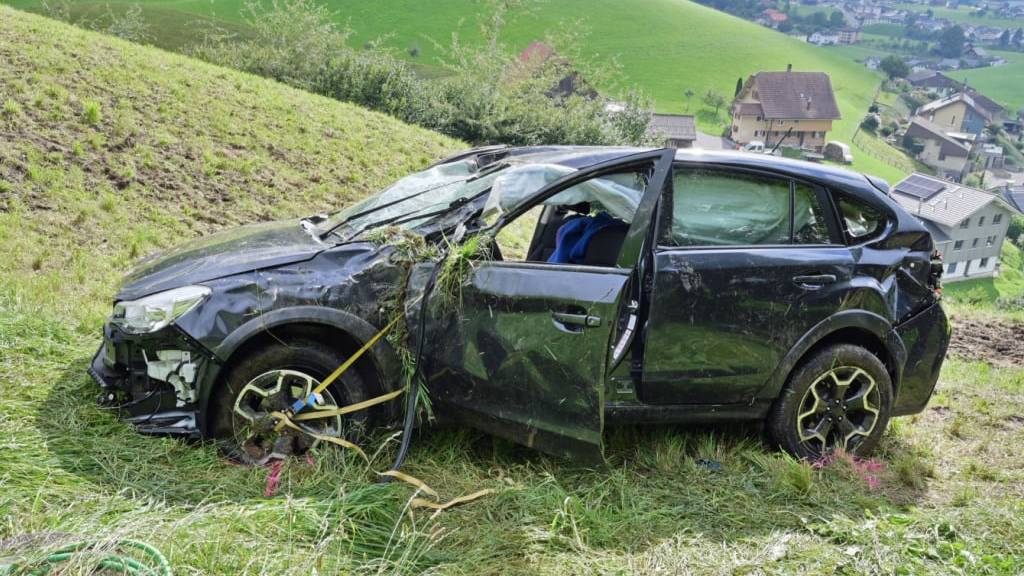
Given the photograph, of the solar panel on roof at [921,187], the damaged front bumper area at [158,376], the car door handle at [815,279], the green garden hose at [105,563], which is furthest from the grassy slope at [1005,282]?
the green garden hose at [105,563]

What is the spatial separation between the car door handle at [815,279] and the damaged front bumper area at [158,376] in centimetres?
314

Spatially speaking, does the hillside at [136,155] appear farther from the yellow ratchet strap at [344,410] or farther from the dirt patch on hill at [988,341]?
the dirt patch on hill at [988,341]

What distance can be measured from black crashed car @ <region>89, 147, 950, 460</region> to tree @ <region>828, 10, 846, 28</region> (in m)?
152

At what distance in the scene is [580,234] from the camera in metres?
4.60

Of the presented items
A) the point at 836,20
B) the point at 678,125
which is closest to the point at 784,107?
the point at 678,125

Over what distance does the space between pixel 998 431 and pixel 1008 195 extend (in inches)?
3091

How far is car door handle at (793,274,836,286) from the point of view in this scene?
14.2 ft

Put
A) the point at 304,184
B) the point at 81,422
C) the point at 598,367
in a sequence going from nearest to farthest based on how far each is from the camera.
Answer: the point at 598,367
the point at 81,422
the point at 304,184

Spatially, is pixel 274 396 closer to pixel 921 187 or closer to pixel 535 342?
pixel 535 342

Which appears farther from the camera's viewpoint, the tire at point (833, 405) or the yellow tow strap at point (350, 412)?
the tire at point (833, 405)

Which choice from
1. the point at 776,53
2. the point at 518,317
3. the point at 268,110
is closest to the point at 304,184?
the point at 268,110

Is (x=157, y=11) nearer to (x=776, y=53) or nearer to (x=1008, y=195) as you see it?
(x=776, y=53)

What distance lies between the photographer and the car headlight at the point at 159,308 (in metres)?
3.82

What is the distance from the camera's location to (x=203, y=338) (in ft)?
12.5
